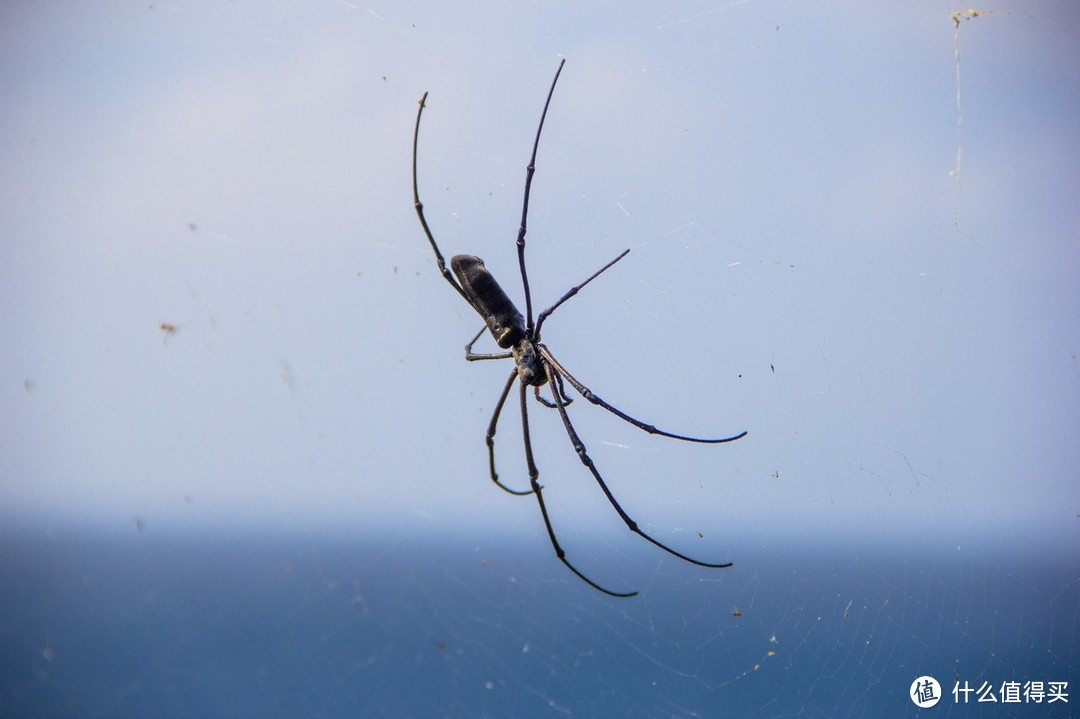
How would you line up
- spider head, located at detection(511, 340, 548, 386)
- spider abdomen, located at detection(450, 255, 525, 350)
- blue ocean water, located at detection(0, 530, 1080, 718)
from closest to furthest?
spider abdomen, located at detection(450, 255, 525, 350), spider head, located at detection(511, 340, 548, 386), blue ocean water, located at detection(0, 530, 1080, 718)

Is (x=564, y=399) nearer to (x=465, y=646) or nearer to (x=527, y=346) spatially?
(x=527, y=346)

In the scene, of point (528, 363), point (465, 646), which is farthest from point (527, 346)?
point (465, 646)

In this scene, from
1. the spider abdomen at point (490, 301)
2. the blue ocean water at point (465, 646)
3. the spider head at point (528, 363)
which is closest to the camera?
the spider abdomen at point (490, 301)

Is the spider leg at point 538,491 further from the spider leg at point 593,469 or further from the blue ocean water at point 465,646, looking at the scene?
the blue ocean water at point 465,646

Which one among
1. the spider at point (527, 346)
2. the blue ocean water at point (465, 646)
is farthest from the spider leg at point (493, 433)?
the blue ocean water at point (465, 646)

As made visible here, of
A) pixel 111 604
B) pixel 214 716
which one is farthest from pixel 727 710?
pixel 111 604

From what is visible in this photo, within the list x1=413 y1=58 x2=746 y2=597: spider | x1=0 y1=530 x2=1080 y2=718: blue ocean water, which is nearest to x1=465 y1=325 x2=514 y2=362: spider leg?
x1=413 y1=58 x2=746 y2=597: spider

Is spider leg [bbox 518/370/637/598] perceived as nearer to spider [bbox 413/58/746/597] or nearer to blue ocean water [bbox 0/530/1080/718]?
spider [bbox 413/58/746/597]

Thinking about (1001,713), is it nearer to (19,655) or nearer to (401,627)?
(19,655)

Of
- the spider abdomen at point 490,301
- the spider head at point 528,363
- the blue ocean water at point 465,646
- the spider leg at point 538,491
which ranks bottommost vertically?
the blue ocean water at point 465,646
